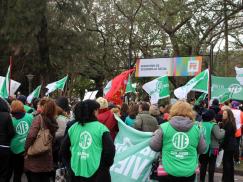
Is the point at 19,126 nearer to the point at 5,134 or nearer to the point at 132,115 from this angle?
the point at 5,134

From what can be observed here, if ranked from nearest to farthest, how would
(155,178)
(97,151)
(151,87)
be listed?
(97,151) < (155,178) < (151,87)

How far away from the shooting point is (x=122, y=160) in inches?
272

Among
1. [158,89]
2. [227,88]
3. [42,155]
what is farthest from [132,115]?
[227,88]

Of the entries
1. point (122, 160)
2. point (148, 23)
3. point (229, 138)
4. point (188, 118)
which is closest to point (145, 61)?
point (229, 138)

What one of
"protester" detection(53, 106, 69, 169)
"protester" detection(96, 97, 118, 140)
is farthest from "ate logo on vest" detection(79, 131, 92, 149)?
"protester" detection(96, 97, 118, 140)

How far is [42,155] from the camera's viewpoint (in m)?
6.60

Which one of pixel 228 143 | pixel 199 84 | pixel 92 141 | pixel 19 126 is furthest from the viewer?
pixel 199 84

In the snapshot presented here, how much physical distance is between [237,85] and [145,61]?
416cm

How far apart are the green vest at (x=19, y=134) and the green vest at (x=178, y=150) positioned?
109 inches

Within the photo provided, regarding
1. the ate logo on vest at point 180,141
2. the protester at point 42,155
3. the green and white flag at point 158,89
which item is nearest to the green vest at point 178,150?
the ate logo on vest at point 180,141

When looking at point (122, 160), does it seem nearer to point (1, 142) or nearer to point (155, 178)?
point (155, 178)

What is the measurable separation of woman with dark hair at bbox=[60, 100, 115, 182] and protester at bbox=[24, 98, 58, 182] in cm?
116

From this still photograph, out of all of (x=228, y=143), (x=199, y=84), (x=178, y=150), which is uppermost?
(x=199, y=84)

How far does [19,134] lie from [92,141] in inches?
103
